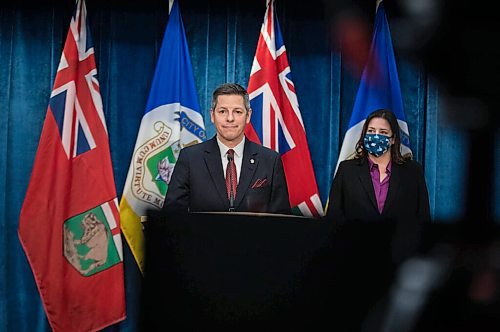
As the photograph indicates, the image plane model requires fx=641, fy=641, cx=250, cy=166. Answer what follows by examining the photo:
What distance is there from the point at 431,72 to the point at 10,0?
3696 millimetres

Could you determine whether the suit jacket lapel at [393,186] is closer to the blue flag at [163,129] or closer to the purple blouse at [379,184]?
the purple blouse at [379,184]

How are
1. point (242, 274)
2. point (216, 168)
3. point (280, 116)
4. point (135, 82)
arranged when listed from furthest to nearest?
point (135, 82) → point (280, 116) → point (216, 168) → point (242, 274)

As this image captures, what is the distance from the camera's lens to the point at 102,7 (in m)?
3.77

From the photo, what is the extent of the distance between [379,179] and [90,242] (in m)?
1.60

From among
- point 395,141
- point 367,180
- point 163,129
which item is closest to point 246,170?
point 367,180

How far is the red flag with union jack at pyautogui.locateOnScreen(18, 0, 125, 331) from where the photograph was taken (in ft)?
11.3

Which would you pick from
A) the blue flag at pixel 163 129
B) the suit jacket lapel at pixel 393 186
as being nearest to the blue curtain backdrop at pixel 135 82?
the blue flag at pixel 163 129

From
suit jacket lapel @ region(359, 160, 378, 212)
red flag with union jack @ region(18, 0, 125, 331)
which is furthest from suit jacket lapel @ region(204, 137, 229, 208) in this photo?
red flag with union jack @ region(18, 0, 125, 331)

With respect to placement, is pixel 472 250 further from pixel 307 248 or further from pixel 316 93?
pixel 316 93

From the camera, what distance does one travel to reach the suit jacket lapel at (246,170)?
273 cm

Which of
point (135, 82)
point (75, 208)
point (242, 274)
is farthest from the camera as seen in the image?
point (135, 82)

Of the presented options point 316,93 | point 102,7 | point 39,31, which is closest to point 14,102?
point 39,31

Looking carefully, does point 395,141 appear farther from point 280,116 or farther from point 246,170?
point 246,170

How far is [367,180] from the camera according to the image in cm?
312
